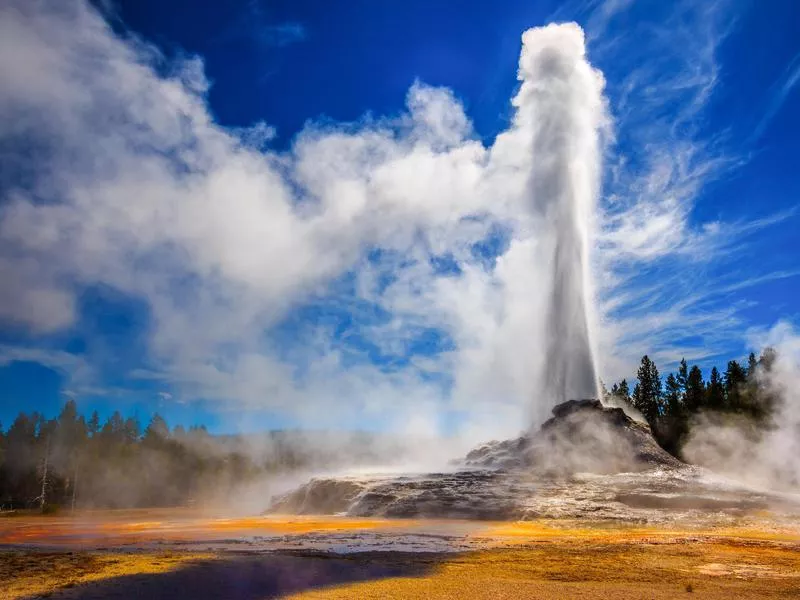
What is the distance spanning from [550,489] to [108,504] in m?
57.5

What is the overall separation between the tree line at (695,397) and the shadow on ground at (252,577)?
42341mm

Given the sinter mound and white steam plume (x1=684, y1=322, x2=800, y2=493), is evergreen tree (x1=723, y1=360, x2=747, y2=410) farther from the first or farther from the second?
the sinter mound

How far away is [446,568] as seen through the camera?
14172 millimetres

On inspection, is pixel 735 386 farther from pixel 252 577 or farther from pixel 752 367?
pixel 252 577

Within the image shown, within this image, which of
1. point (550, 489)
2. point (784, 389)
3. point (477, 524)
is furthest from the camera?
point (784, 389)

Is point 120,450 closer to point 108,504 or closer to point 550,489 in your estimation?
point 108,504

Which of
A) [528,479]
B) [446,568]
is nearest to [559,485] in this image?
[528,479]

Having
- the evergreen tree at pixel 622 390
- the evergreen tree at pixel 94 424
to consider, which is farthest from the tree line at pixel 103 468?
the evergreen tree at pixel 622 390

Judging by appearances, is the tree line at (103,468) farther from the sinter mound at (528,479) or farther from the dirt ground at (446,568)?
the dirt ground at (446,568)

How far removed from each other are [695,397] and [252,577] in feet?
220

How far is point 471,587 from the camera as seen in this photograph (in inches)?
469

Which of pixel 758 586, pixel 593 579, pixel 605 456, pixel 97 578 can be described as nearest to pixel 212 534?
pixel 97 578

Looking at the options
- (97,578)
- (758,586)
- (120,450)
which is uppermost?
(120,450)

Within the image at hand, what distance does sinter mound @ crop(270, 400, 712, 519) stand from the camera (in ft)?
90.8
